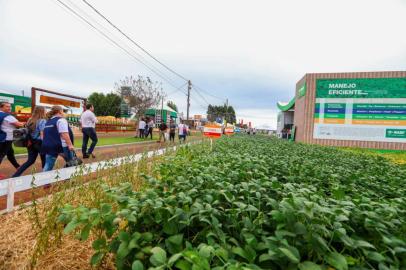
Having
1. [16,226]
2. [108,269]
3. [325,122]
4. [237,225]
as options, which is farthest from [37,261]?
[325,122]

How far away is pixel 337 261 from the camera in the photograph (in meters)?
1.26

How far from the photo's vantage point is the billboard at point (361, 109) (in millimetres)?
15875

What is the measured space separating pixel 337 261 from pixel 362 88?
1843 centimetres

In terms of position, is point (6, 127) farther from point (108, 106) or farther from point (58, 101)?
point (108, 106)

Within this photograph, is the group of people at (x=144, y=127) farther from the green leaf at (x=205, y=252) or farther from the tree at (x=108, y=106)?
the tree at (x=108, y=106)

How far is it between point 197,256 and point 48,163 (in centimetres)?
510

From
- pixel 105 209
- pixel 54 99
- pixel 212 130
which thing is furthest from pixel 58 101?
pixel 105 209

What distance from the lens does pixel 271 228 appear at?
72.8 inches

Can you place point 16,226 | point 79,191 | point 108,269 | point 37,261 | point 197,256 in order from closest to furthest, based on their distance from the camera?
point 197,256 < point 108,269 < point 37,261 < point 16,226 < point 79,191

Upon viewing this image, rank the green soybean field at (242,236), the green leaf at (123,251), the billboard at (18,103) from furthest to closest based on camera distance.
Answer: the billboard at (18,103) → the green leaf at (123,251) → the green soybean field at (242,236)

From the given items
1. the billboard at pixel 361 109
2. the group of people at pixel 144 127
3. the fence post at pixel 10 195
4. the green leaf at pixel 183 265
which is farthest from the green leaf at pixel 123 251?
the group of people at pixel 144 127

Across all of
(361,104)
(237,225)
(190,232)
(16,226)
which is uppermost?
(361,104)

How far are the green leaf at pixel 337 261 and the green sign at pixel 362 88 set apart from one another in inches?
711

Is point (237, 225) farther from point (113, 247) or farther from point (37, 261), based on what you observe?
point (37, 261)
